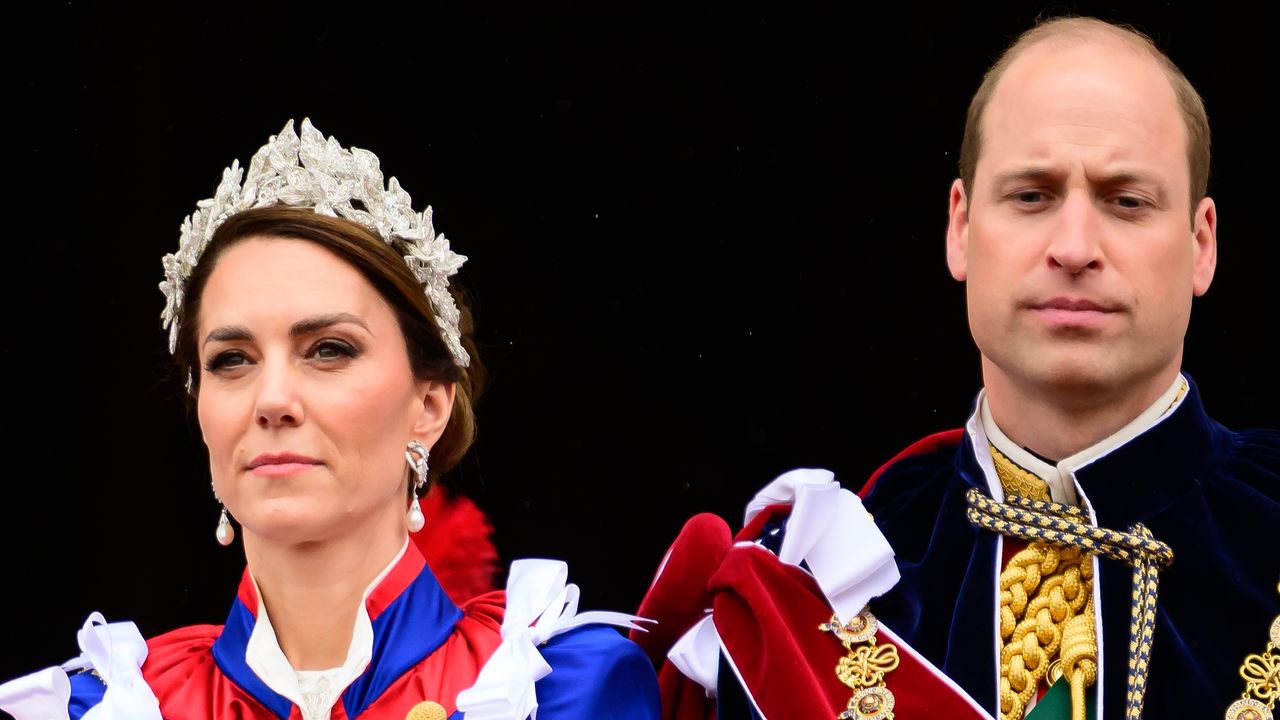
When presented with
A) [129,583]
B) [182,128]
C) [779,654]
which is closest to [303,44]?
[182,128]

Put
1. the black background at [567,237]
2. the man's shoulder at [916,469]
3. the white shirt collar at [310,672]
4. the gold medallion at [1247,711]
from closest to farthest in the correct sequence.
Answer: the gold medallion at [1247,711] < the white shirt collar at [310,672] < the man's shoulder at [916,469] < the black background at [567,237]

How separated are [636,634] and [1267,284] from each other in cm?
145

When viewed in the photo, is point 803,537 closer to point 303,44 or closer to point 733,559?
point 733,559

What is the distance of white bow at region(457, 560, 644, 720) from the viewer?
9.76ft

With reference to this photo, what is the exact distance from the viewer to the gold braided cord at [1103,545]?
9.27 feet

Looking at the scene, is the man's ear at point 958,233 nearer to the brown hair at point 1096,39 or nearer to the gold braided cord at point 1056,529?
the brown hair at point 1096,39

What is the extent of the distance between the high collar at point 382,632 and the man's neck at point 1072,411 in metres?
0.94

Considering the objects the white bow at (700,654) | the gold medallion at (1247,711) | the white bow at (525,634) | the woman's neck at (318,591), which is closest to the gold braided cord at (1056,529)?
the gold medallion at (1247,711)

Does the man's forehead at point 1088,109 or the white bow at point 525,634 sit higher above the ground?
the man's forehead at point 1088,109

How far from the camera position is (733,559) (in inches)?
122

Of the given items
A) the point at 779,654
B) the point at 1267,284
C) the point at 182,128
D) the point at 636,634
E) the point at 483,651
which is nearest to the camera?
the point at 779,654

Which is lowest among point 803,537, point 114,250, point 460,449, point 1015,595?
point 1015,595

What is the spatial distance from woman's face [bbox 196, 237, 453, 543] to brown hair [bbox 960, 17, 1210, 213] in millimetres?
943

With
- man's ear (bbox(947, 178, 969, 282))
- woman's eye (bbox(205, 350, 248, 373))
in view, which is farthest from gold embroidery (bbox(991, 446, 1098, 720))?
woman's eye (bbox(205, 350, 248, 373))
